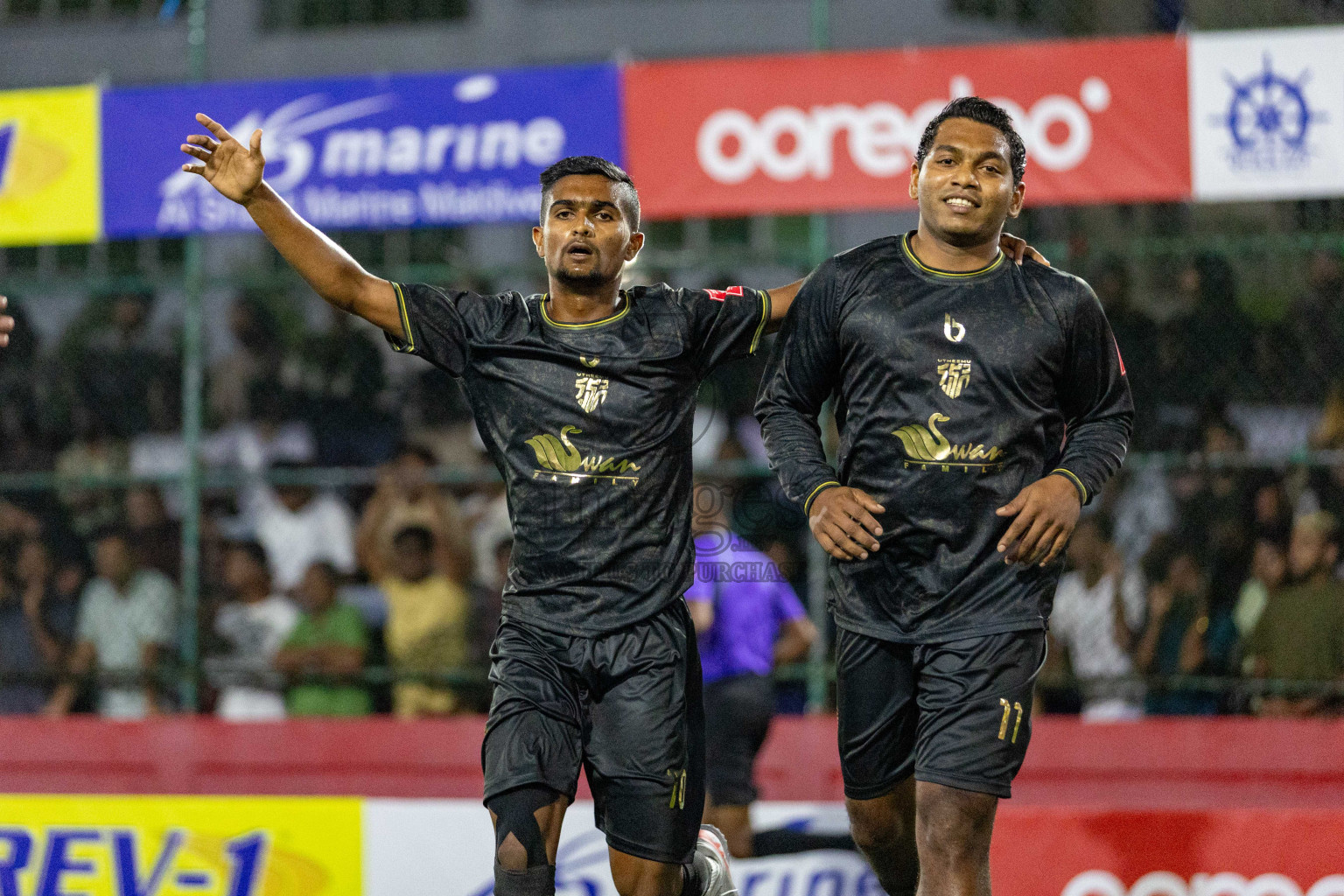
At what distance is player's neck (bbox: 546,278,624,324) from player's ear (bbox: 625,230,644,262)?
9 cm

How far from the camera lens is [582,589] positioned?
3.54 meters

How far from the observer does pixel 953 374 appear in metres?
3.45

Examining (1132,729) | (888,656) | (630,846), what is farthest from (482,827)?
(1132,729)

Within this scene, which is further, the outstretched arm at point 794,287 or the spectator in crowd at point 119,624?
the spectator in crowd at point 119,624

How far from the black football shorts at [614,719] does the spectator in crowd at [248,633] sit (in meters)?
4.22

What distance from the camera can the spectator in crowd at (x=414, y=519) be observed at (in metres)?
7.59

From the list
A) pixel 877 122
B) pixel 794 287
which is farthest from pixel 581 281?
pixel 877 122

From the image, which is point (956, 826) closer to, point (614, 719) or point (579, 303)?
point (614, 719)

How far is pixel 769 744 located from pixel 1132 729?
1.52 meters

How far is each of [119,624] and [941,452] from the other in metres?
5.67

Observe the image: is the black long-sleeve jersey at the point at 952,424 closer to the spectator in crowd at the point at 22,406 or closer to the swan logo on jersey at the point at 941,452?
the swan logo on jersey at the point at 941,452

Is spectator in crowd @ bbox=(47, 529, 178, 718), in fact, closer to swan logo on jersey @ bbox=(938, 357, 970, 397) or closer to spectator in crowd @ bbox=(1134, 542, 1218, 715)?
spectator in crowd @ bbox=(1134, 542, 1218, 715)

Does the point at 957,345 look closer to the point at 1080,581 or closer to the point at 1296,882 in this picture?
the point at 1296,882

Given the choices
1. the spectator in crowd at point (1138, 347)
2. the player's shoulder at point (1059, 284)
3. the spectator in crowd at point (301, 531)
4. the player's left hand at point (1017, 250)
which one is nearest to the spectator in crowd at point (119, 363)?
the spectator in crowd at point (301, 531)
